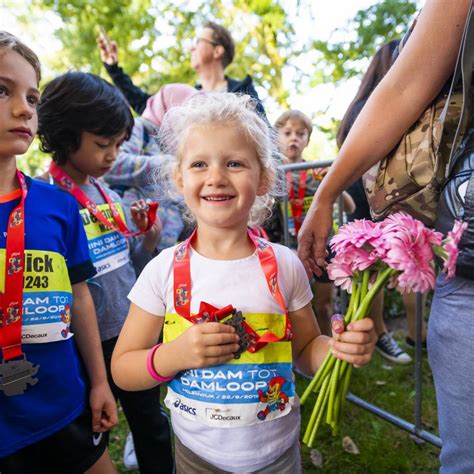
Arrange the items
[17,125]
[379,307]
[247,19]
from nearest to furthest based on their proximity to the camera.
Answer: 1. [17,125]
2. [379,307]
3. [247,19]

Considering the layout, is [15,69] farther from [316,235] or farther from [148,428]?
[148,428]

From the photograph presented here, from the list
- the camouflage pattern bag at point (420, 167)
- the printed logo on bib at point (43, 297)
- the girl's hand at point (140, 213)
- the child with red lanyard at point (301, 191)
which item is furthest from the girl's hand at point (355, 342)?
the child with red lanyard at point (301, 191)

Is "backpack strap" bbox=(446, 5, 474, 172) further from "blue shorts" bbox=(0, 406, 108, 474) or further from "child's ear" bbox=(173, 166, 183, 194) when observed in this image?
"blue shorts" bbox=(0, 406, 108, 474)

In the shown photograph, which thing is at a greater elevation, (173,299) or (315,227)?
(315,227)

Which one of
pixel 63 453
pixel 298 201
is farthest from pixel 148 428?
pixel 298 201

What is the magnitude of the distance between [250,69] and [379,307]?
8.68 meters

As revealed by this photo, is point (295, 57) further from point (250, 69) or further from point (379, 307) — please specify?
point (379, 307)

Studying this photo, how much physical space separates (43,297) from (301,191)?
2.70 metres

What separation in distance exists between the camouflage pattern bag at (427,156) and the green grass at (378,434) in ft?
6.45

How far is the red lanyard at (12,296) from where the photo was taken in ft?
4.60

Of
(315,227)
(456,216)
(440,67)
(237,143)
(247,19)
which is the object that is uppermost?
(247,19)

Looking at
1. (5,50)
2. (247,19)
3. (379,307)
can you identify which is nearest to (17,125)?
(5,50)

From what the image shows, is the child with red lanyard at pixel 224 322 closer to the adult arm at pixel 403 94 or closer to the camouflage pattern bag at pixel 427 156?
the adult arm at pixel 403 94

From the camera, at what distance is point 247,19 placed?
1036 cm
